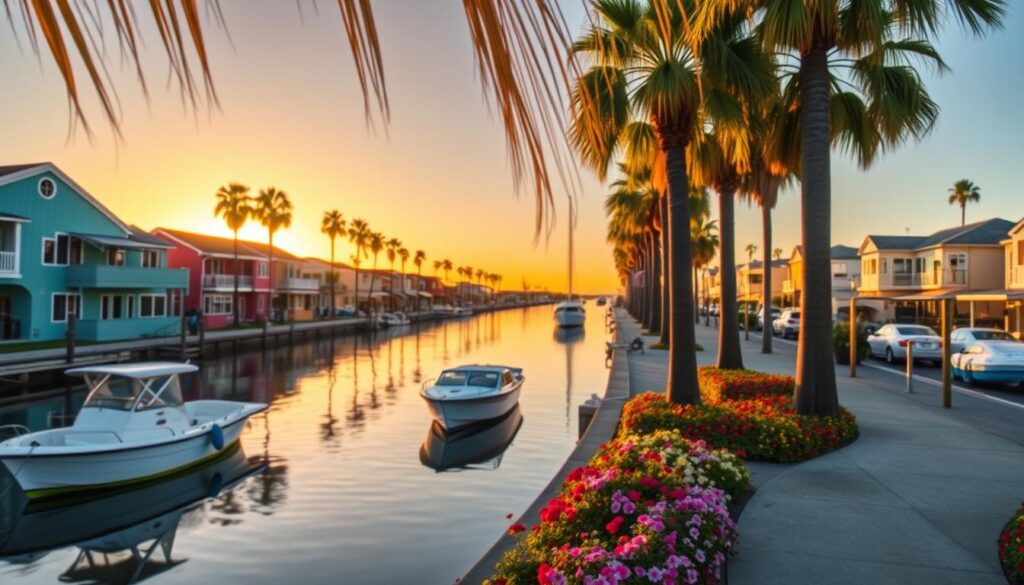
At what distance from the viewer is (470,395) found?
1848 cm

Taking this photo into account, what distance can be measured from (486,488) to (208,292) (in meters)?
46.9

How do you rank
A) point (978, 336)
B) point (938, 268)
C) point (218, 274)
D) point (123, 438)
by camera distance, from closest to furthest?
1. point (123, 438)
2. point (978, 336)
3. point (938, 268)
4. point (218, 274)

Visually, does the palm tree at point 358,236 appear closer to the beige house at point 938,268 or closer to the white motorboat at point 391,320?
the white motorboat at point 391,320

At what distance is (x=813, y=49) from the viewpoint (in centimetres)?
1130

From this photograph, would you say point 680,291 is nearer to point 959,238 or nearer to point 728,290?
point 728,290

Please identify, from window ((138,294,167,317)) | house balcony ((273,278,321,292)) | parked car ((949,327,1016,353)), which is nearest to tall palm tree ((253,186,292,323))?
house balcony ((273,278,321,292))

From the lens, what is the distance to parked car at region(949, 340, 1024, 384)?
18266 millimetres

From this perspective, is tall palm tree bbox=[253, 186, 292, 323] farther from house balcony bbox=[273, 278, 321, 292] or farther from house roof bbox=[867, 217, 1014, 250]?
house roof bbox=[867, 217, 1014, 250]

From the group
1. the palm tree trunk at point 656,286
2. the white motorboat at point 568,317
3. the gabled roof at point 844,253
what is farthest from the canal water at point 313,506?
the gabled roof at point 844,253

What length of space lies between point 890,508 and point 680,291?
6254 millimetres

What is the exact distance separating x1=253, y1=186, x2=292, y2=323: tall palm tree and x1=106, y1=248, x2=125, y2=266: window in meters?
20.4

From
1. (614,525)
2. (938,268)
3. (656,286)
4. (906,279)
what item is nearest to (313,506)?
(614,525)

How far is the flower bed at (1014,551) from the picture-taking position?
5.36 metres

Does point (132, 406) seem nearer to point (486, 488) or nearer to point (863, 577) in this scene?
point (486, 488)
